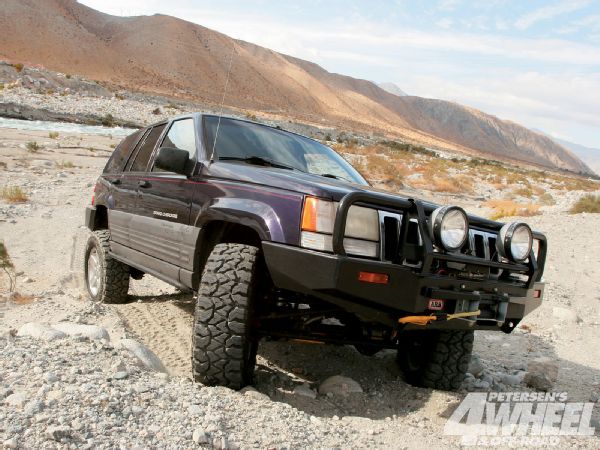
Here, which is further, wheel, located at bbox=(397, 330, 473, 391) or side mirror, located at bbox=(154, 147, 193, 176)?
wheel, located at bbox=(397, 330, 473, 391)

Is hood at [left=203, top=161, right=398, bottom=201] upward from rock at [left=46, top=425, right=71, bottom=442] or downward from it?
upward

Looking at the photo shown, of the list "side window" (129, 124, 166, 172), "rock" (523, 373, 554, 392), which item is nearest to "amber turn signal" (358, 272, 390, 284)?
"rock" (523, 373, 554, 392)

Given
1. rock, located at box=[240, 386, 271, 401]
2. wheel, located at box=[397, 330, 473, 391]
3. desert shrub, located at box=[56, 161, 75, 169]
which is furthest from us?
desert shrub, located at box=[56, 161, 75, 169]

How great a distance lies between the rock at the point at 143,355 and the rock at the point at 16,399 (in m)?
1.01

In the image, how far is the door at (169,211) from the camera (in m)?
4.25

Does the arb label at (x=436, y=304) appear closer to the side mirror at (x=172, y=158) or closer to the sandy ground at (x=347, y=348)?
the sandy ground at (x=347, y=348)

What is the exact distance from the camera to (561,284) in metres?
8.73

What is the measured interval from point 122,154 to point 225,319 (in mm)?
3145

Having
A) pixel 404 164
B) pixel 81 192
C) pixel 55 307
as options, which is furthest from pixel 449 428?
pixel 404 164

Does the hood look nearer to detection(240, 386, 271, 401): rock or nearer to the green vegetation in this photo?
detection(240, 386, 271, 401): rock

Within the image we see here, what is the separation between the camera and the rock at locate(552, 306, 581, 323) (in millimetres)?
7340

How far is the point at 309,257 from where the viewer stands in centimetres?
331

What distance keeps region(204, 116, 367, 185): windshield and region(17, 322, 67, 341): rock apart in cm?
156

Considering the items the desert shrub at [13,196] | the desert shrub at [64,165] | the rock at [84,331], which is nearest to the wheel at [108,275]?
the rock at [84,331]
